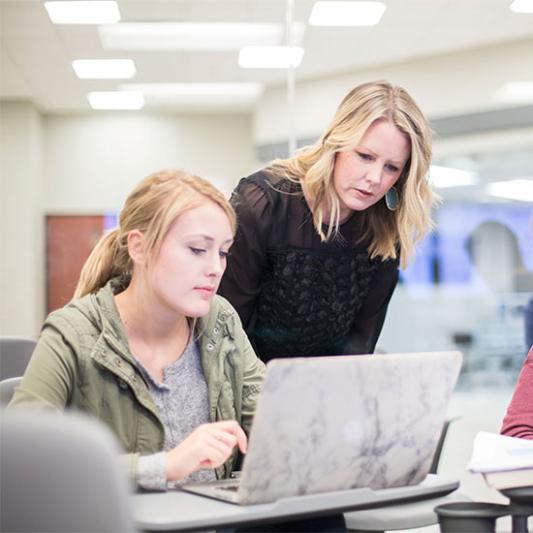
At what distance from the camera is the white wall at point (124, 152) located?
14.6 ft

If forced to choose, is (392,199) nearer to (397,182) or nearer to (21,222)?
(397,182)

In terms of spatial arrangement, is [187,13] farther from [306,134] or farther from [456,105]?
[456,105]

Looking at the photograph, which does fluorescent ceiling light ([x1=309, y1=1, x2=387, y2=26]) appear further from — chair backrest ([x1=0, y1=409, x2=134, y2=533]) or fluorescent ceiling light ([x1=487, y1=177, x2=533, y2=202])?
chair backrest ([x1=0, y1=409, x2=134, y2=533])

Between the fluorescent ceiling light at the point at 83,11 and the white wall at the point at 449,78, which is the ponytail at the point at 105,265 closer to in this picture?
the fluorescent ceiling light at the point at 83,11

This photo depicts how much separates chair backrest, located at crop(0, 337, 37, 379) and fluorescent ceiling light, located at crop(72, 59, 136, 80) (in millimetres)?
1989

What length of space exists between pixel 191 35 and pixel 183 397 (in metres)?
3.32

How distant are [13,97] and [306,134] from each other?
143 centimetres

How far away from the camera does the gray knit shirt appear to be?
1.41m

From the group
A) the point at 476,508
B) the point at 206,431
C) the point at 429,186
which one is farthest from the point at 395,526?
the point at 429,186

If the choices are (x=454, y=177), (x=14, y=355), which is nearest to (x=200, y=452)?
(x=14, y=355)

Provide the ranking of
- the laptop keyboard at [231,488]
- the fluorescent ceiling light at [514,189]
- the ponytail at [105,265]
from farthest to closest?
the fluorescent ceiling light at [514,189] → the ponytail at [105,265] → the laptop keyboard at [231,488]

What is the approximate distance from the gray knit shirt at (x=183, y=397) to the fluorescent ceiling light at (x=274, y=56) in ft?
10.6

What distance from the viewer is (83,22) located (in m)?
4.30

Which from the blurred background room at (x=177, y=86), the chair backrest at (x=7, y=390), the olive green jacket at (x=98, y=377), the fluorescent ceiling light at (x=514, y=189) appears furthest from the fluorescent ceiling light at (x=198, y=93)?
the olive green jacket at (x=98, y=377)
